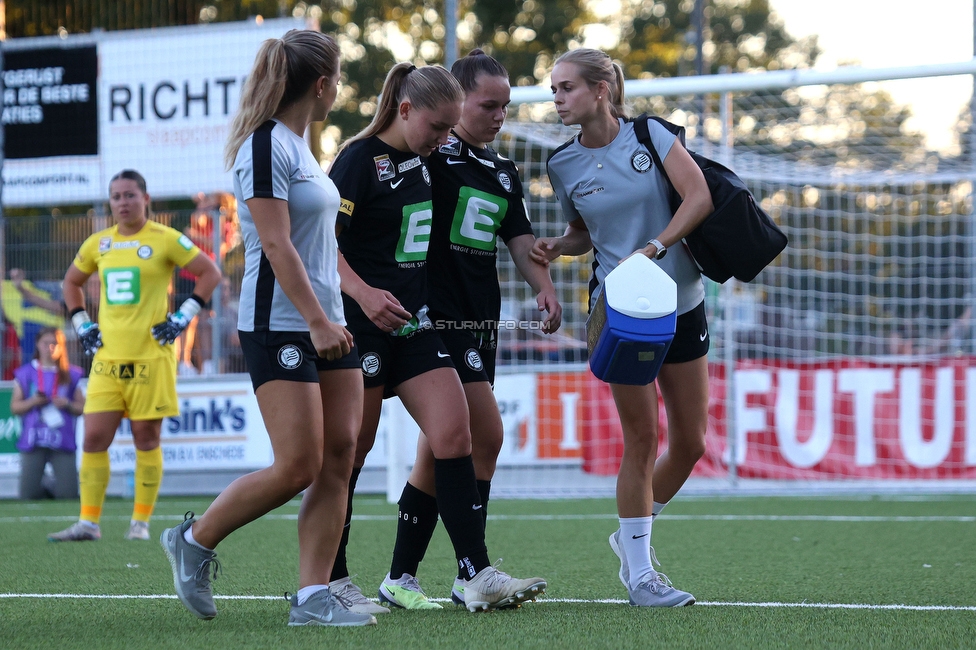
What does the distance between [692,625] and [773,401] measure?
23.7 feet

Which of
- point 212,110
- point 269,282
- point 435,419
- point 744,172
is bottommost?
point 435,419

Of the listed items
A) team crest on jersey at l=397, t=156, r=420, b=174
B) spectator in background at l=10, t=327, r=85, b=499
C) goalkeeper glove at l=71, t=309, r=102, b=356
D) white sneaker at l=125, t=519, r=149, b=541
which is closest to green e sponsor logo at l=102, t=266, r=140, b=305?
goalkeeper glove at l=71, t=309, r=102, b=356

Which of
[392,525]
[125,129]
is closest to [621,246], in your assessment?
[392,525]

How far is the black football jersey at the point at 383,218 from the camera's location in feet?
13.2

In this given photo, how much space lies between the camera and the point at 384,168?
4.05m

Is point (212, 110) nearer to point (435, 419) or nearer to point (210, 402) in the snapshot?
point (210, 402)

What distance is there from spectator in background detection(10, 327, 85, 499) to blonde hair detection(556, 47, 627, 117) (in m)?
7.74

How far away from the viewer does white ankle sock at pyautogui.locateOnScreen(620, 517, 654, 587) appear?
420cm

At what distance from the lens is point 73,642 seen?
345 centimetres

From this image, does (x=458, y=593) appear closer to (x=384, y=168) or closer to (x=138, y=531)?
(x=384, y=168)

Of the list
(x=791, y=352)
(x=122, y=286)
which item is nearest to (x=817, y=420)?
(x=791, y=352)

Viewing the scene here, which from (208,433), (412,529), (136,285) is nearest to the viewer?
(412,529)

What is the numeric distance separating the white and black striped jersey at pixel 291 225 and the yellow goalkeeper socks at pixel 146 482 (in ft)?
12.6

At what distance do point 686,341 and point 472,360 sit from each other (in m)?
0.78
